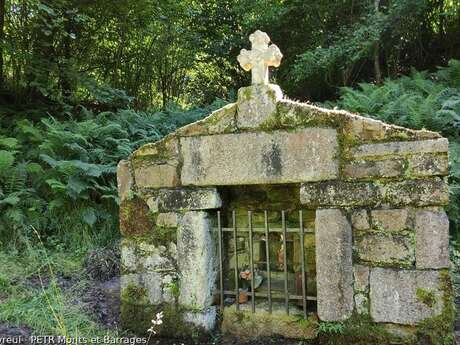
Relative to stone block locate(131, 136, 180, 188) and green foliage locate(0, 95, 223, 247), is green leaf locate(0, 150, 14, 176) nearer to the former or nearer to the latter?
green foliage locate(0, 95, 223, 247)

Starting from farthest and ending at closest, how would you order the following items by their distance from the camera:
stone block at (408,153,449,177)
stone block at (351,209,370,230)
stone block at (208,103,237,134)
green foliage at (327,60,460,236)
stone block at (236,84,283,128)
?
1. green foliage at (327,60,460,236)
2. stone block at (208,103,237,134)
3. stone block at (236,84,283,128)
4. stone block at (351,209,370,230)
5. stone block at (408,153,449,177)

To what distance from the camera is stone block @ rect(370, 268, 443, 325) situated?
2.88 metres

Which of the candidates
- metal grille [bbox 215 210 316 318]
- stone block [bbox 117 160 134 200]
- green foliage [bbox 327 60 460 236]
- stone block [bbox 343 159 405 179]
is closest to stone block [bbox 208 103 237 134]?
metal grille [bbox 215 210 316 318]

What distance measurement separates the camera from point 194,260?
3.51 metres

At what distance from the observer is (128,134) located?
283 inches

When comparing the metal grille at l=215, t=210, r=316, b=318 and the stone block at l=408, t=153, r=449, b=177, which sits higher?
the stone block at l=408, t=153, r=449, b=177

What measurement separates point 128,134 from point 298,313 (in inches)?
188

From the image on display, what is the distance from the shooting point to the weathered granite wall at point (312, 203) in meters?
2.90

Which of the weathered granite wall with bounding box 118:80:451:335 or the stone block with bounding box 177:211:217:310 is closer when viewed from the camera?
the weathered granite wall with bounding box 118:80:451:335

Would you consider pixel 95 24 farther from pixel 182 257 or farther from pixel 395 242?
pixel 395 242

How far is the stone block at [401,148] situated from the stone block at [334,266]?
1.52 ft

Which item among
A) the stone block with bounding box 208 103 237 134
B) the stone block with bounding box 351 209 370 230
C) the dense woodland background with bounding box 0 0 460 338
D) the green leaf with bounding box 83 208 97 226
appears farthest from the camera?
the dense woodland background with bounding box 0 0 460 338

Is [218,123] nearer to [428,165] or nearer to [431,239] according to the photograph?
[428,165]

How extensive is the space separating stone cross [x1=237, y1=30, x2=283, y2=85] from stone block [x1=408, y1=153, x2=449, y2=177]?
1243mm
